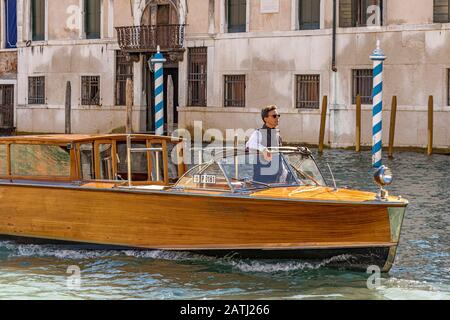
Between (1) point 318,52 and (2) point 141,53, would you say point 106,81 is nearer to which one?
(2) point 141,53

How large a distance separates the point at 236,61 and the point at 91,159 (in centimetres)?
1924

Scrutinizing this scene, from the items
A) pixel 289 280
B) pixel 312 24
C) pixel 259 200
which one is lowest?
pixel 289 280

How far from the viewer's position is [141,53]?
112 feet

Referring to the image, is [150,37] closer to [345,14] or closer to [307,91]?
[307,91]

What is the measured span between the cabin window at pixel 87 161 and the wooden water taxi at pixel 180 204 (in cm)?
1

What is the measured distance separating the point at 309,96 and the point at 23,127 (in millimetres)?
10911

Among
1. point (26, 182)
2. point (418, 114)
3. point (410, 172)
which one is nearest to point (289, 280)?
point (26, 182)

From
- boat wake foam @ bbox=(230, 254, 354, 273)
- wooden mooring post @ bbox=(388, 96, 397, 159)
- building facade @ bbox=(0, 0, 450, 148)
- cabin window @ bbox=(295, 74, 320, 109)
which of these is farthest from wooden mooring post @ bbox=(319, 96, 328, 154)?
boat wake foam @ bbox=(230, 254, 354, 273)

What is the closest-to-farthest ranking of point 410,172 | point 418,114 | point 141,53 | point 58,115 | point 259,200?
point 259,200
point 410,172
point 418,114
point 141,53
point 58,115

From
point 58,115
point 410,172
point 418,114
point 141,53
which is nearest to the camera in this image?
point 410,172

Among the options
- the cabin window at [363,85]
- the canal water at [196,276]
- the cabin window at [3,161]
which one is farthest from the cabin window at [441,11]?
the cabin window at [3,161]

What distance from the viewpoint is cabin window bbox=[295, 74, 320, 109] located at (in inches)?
1222

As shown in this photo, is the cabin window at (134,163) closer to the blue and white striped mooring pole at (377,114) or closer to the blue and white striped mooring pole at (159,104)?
the blue and white striped mooring pole at (377,114)

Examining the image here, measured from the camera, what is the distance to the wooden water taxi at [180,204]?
40.2ft
